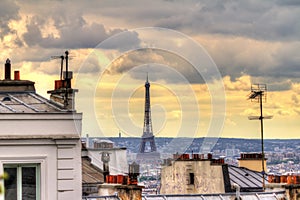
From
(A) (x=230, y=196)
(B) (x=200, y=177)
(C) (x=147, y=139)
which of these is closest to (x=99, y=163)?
(B) (x=200, y=177)

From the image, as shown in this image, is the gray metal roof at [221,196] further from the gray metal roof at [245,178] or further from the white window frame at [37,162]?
the gray metal roof at [245,178]

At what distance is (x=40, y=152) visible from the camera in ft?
88.2

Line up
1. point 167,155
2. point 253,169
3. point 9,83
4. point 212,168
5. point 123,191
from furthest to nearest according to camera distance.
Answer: point 253,169
point 212,168
point 167,155
point 123,191
point 9,83

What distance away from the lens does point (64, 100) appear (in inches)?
1179

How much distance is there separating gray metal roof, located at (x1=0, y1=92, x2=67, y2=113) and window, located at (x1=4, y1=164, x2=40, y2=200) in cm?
144

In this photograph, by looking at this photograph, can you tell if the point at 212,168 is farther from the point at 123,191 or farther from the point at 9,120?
the point at 9,120

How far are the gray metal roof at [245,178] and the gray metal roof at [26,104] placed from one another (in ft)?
67.8

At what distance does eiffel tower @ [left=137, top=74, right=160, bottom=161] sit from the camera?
3341 centimetres

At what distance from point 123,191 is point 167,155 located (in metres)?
2.88

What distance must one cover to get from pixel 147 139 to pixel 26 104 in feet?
24.0

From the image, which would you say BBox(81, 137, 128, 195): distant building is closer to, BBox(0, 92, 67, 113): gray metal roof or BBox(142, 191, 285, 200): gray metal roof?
BBox(142, 191, 285, 200): gray metal roof

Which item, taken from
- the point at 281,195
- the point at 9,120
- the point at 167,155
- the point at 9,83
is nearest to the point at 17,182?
the point at 9,120

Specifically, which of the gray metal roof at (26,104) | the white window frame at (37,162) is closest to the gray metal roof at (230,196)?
the gray metal roof at (26,104)

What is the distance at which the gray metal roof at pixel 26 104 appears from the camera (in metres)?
27.1
